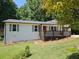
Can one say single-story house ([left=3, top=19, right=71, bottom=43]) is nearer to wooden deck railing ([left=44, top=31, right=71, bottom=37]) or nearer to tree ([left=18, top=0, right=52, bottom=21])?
wooden deck railing ([left=44, top=31, right=71, bottom=37])

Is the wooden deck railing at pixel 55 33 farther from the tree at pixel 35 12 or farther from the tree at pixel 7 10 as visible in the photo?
the tree at pixel 7 10

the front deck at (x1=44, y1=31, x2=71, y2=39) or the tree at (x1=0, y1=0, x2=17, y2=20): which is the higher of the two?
the tree at (x1=0, y1=0, x2=17, y2=20)

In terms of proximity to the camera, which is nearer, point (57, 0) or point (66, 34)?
point (57, 0)

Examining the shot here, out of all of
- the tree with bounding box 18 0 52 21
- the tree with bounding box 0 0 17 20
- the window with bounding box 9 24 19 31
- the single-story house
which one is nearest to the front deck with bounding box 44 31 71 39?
the single-story house

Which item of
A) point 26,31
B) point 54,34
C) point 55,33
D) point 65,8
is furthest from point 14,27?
point 65,8

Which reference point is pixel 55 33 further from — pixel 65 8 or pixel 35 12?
pixel 65 8

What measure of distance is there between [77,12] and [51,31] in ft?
82.7

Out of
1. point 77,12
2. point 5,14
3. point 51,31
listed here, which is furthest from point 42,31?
point 77,12

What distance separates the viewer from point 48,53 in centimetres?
2448

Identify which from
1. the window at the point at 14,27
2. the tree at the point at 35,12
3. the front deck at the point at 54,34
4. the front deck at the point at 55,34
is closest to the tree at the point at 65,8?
the front deck at the point at 54,34

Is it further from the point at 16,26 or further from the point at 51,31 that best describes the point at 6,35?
the point at 51,31

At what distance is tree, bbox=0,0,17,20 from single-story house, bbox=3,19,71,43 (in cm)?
1656

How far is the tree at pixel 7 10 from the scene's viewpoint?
61.1m

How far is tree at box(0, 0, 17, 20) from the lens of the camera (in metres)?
61.1
